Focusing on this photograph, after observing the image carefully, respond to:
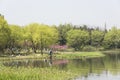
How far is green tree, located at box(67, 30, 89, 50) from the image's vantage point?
120m

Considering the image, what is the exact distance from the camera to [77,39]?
122375 mm

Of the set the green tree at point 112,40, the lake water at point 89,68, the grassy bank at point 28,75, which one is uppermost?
the green tree at point 112,40

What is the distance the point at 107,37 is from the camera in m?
134

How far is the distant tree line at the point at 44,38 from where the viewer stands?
7971cm

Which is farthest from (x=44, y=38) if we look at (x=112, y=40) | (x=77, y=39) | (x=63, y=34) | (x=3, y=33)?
(x=112, y=40)

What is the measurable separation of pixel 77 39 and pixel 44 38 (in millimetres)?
32914

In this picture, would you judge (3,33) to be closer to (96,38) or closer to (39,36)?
(39,36)

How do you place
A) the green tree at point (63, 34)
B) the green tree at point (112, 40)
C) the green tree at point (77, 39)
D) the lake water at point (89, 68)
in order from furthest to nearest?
the green tree at point (112, 40) → the green tree at point (63, 34) → the green tree at point (77, 39) → the lake water at point (89, 68)

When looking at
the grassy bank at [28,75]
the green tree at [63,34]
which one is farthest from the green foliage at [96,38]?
the grassy bank at [28,75]

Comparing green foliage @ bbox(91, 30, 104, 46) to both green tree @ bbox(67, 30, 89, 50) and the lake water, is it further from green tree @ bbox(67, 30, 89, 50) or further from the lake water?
the lake water

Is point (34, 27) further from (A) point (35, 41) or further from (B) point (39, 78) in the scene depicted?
(B) point (39, 78)

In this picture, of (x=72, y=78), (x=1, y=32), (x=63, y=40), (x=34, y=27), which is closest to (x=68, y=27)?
(x=63, y=40)

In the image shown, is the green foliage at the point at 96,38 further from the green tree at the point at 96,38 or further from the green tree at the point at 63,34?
the green tree at the point at 63,34

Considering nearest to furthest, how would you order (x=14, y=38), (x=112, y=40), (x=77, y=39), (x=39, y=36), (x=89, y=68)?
1. (x=89, y=68)
2. (x=14, y=38)
3. (x=39, y=36)
4. (x=77, y=39)
5. (x=112, y=40)
